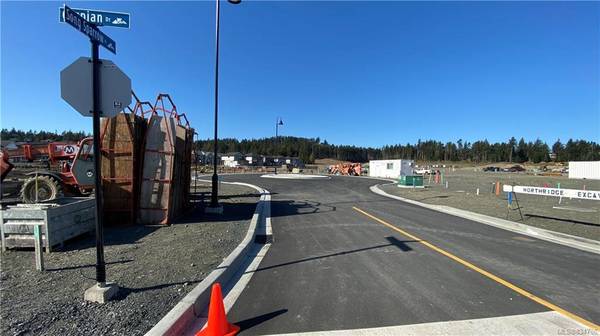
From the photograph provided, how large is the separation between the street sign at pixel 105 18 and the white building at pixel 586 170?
78.5 metres

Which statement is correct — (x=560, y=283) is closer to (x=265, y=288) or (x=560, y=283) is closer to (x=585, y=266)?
(x=585, y=266)

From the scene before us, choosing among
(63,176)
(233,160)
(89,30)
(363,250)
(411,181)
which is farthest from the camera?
(233,160)

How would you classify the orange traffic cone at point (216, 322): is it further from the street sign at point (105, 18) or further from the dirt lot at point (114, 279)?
the street sign at point (105, 18)

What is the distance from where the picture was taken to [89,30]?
14.4 feet

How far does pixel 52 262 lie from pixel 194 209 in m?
7.73

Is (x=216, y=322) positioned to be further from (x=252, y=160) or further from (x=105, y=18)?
(x=252, y=160)

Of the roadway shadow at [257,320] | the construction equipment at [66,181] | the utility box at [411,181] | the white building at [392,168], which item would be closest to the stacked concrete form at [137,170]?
the construction equipment at [66,181]

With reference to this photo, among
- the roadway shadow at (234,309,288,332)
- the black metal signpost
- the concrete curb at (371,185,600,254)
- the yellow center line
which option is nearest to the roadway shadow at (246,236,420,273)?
the yellow center line

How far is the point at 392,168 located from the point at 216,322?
158ft

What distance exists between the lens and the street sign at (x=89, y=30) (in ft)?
13.2

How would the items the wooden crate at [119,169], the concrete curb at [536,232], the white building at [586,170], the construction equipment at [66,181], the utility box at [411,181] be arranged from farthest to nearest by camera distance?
the white building at [586,170] < the utility box at [411,181] < the construction equipment at [66,181] < the wooden crate at [119,169] < the concrete curb at [536,232]

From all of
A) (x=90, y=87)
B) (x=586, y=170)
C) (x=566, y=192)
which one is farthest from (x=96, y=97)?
(x=586, y=170)

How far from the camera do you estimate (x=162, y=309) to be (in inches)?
169

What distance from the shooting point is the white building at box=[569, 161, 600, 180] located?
6150cm
